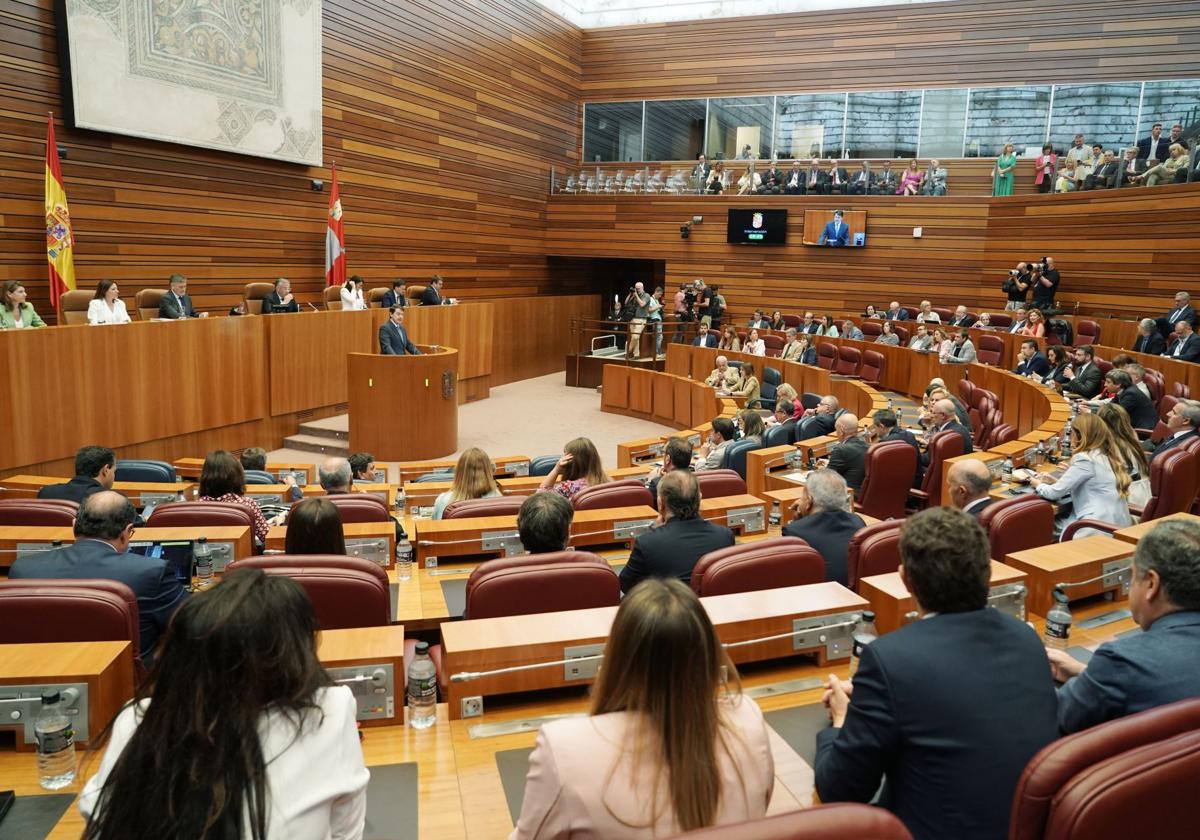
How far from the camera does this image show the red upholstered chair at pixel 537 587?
254 centimetres

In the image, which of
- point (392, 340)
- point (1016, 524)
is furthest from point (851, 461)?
point (392, 340)

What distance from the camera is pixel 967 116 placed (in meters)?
15.4

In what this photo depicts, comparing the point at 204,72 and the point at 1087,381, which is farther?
the point at 204,72

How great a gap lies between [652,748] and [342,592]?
57.8 inches

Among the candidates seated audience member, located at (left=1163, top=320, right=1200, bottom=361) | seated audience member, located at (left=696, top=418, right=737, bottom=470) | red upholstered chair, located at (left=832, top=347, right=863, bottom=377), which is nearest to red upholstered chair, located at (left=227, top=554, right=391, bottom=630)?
seated audience member, located at (left=696, top=418, right=737, bottom=470)

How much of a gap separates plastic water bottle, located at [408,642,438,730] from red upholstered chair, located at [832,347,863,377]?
460 inches

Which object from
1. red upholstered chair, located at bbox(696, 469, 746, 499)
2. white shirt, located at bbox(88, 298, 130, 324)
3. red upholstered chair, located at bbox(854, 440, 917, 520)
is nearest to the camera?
red upholstered chair, located at bbox(696, 469, 746, 499)

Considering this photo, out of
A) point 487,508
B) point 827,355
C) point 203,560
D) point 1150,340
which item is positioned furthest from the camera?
point 827,355

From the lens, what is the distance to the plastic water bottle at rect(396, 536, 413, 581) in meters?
3.47

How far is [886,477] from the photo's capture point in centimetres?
566

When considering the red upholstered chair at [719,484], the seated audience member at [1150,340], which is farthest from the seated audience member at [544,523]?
the seated audience member at [1150,340]

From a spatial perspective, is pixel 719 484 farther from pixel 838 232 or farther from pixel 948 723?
pixel 838 232

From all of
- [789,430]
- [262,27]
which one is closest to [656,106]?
[262,27]

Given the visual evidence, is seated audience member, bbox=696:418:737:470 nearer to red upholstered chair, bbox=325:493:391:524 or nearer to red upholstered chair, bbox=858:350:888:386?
red upholstered chair, bbox=325:493:391:524
